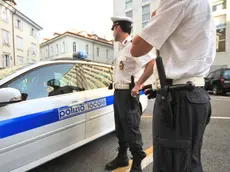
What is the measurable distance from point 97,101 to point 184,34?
1893mm

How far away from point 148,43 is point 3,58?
24718 mm

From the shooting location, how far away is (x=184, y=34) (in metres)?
1.17

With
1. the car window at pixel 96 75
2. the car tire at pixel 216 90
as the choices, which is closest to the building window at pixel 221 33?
the car tire at pixel 216 90

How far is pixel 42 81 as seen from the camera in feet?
7.77

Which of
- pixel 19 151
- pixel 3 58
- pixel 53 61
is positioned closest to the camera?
pixel 19 151

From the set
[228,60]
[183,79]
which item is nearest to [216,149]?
[183,79]

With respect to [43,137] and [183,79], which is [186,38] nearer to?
[183,79]

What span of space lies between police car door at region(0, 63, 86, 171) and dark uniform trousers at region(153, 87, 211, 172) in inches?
53.0

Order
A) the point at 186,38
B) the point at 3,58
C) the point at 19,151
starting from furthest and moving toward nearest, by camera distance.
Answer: the point at 3,58 → the point at 19,151 → the point at 186,38

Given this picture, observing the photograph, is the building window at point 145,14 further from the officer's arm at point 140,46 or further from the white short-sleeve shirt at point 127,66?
the officer's arm at point 140,46

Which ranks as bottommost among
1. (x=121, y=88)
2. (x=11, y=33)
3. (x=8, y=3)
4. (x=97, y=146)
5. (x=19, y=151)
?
(x=97, y=146)

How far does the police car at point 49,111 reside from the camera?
1854mm

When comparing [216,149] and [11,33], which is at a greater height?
[11,33]

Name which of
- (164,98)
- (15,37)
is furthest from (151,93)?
(15,37)
